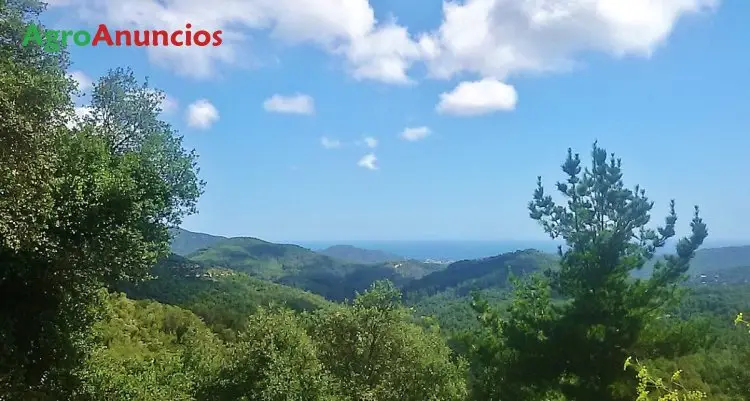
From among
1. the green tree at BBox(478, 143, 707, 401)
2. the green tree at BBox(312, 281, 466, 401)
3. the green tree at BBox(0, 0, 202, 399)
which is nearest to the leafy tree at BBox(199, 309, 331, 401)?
the green tree at BBox(312, 281, 466, 401)

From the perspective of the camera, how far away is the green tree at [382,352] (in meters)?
21.2

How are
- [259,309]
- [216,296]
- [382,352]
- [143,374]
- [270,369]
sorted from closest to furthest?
[270,369] < [259,309] < [143,374] < [382,352] < [216,296]

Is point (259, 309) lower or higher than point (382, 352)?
higher

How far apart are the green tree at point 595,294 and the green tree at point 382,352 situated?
12.8 ft

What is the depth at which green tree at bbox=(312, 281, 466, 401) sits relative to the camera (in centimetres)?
2125

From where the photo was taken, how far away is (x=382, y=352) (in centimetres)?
2172

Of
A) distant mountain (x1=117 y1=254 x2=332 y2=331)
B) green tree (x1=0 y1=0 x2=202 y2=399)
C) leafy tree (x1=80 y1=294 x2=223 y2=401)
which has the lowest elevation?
distant mountain (x1=117 y1=254 x2=332 y2=331)

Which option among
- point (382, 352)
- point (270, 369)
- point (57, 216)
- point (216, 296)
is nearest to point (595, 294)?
point (382, 352)

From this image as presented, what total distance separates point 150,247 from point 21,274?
3846 mm

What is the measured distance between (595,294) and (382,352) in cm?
896

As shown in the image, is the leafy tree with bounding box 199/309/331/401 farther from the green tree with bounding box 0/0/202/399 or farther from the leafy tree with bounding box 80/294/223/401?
the green tree with bounding box 0/0/202/399

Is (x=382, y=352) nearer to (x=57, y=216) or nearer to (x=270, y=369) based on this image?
(x=270, y=369)

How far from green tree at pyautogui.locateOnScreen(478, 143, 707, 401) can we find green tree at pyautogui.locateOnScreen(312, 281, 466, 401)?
3.90 m

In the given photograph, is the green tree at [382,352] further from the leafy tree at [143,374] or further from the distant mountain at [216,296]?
the distant mountain at [216,296]
